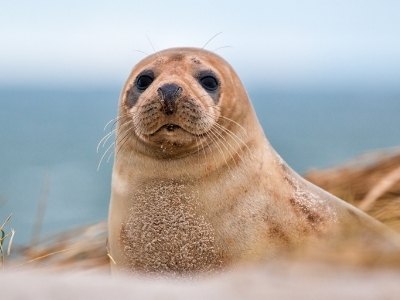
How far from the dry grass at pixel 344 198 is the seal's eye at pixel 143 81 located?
5.18 feet

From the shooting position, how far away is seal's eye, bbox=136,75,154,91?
513 centimetres

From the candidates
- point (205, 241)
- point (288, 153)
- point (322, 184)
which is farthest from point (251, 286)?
point (288, 153)

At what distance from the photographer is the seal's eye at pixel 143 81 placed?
513cm

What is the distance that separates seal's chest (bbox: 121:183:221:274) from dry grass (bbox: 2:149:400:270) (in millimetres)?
1382

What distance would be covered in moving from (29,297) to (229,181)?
3218mm

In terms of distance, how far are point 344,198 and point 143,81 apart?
2117mm

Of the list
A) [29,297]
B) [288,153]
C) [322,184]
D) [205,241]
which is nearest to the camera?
[29,297]

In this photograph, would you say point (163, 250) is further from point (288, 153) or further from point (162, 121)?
point (288, 153)

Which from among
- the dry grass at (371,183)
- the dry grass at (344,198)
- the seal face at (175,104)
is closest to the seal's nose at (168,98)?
the seal face at (175,104)

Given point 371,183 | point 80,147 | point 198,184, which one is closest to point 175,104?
point 198,184

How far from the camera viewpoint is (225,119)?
506 cm

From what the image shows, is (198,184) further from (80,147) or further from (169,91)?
(80,147)

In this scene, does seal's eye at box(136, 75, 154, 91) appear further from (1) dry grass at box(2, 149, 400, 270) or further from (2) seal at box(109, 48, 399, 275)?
(1) dry grass at box(2, 149, 400, 270)

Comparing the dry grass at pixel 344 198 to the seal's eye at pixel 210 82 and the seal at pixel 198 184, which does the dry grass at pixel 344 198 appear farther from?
the seal's eye at pixel 210 82
